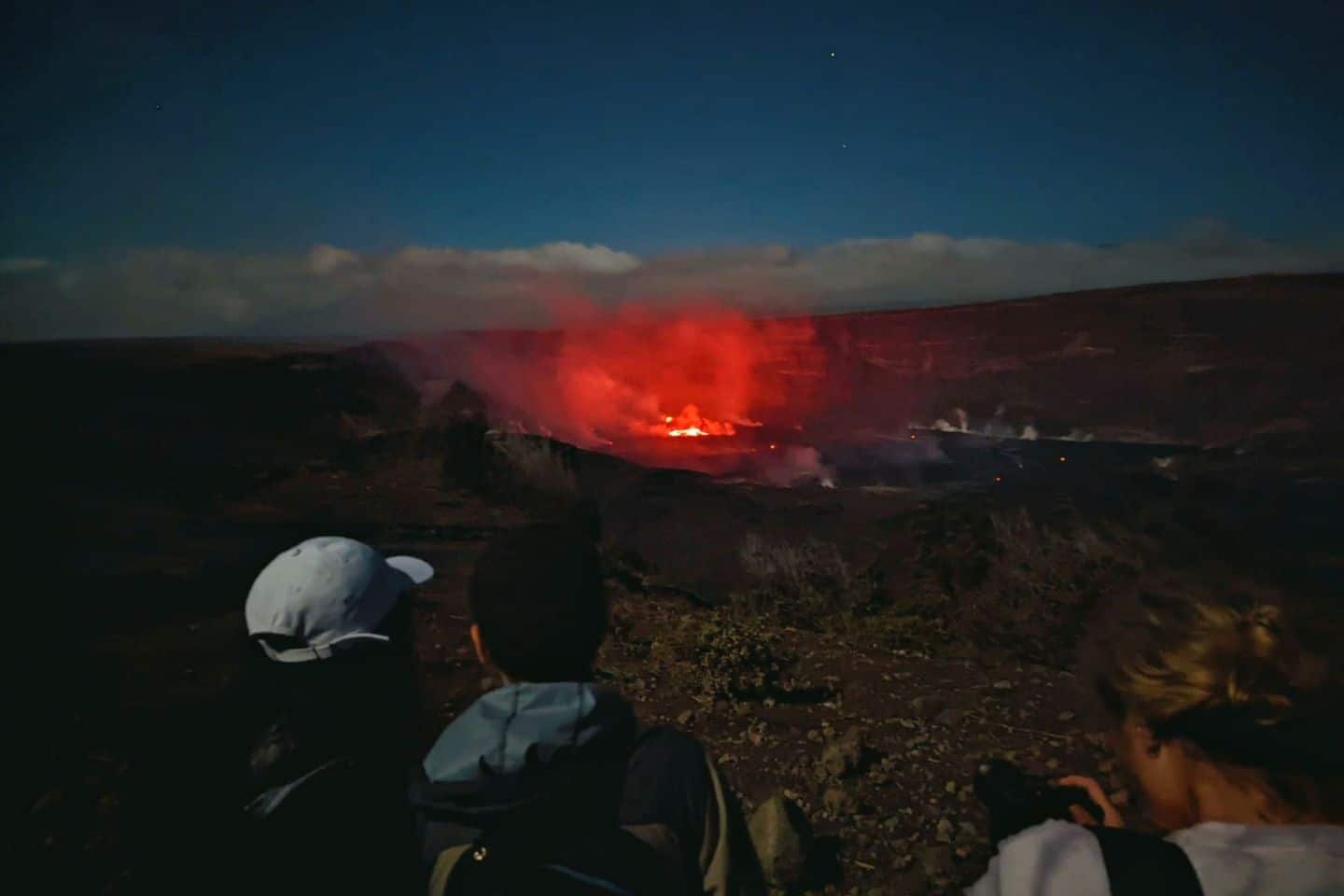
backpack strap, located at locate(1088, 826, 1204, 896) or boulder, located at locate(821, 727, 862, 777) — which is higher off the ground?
backpack strap, located at locate(1088, 826, 1204, 896)

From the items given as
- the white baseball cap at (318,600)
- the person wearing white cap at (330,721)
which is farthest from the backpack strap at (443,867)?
the white baseball cap at (318,600)

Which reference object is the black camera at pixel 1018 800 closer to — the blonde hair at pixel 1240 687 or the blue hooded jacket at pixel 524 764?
the blonde hair at pixel 1240 687

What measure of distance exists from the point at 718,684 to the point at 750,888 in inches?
169

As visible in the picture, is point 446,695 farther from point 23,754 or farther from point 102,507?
point 102,507

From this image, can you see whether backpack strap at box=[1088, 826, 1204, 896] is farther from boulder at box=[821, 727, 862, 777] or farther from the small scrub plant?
the small scrub plant

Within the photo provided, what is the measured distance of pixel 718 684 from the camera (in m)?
5.85

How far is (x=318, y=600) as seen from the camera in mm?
2111

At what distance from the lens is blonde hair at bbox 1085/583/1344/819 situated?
61.6 inches

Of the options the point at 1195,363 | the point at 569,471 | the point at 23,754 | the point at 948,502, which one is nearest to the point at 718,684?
the point at 23,754

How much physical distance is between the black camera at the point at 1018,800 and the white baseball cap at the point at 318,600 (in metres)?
1.59

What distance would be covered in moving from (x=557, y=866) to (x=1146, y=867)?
947mm

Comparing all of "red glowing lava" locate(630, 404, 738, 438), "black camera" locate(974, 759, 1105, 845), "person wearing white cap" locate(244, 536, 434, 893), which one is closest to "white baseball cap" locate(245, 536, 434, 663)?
"person wearing white cap" locate(244, 536, 434, 893)

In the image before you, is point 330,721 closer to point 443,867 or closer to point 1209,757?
point 443,867

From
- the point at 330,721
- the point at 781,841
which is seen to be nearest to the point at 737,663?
the point at 781,841
